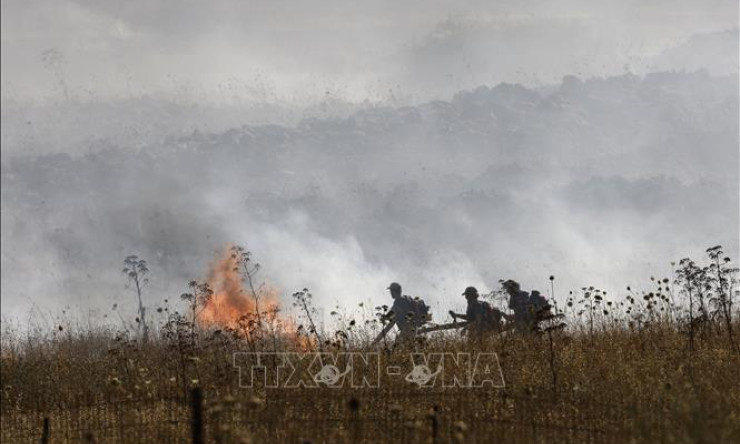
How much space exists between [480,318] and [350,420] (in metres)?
6.51

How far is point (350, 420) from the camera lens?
12.3 meters

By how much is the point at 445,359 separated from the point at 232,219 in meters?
103

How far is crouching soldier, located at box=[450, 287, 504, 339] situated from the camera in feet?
58.1

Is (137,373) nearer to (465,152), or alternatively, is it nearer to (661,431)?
(661,431)

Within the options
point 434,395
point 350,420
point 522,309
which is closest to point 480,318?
point 522,309

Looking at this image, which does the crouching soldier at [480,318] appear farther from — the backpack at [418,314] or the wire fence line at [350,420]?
the wire fence line at [350,420]

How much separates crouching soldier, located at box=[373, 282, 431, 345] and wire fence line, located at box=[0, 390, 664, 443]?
2.42 meters

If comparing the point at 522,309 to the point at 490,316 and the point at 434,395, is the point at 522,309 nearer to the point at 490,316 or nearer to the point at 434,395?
the point at 490,316

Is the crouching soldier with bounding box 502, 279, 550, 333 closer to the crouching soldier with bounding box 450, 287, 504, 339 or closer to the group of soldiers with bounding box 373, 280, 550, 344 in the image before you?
the group of soldiers with bounding box 373, 280, 550, 344

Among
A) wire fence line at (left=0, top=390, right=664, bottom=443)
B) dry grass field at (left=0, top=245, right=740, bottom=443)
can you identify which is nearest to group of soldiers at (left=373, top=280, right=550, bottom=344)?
dry grass field at (left=0, top=245, right=740, bottom=443)

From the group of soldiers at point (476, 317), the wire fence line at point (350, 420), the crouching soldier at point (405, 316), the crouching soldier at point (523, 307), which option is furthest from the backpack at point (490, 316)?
the wire fence line at point (350, 420)

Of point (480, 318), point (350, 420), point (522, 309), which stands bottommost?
point (350, 420)

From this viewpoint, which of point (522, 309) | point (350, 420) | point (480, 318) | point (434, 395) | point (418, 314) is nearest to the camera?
point (350, 420)

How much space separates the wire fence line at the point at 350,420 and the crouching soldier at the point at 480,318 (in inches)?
161
